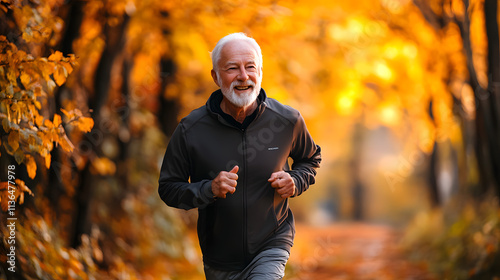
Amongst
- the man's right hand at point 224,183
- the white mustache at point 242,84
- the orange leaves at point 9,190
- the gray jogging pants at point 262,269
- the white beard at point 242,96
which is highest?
the orange leaves at point 9,190

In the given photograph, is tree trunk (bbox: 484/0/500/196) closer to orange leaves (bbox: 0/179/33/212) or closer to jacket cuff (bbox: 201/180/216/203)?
jacket cuff (bbox: 201/180/216/203)

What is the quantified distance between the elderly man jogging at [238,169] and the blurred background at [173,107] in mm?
1187

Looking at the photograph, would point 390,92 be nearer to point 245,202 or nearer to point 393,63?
point 393,63

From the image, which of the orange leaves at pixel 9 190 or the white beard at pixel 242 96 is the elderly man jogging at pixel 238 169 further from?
the orange leaves at pixel 9 190

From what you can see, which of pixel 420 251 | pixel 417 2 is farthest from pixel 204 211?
pixel 420 251

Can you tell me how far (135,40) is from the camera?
9500mm

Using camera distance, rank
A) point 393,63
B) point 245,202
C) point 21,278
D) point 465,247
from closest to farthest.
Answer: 1. point 245,202
2. point 21,278
3. point 465,247
4. point 393,63

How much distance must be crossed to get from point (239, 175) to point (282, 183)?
0.28 m

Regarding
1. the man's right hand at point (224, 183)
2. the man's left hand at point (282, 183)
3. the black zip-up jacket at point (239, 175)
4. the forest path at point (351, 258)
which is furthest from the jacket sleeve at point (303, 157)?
the forest path at point (351, 258)

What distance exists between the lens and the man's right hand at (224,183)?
3.75 meters

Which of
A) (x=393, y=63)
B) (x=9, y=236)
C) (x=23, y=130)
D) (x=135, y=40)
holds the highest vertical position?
(x=393, y=63)

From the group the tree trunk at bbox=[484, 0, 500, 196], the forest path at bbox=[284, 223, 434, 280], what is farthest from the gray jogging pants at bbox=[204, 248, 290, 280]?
the forest path at bbox=[284, 223, 434, 280]

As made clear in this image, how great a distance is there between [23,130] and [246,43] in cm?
175

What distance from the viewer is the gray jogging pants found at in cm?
393
